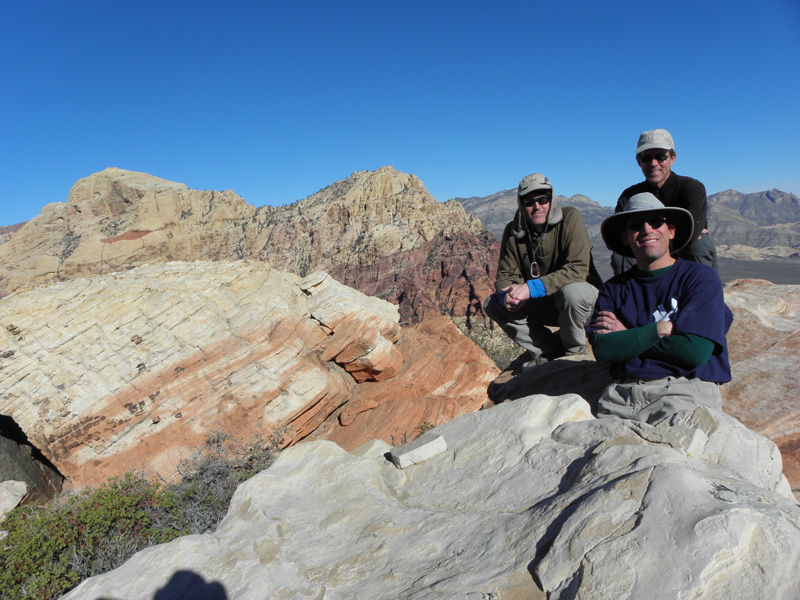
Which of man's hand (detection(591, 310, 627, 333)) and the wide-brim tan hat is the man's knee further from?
man's hand (detection(591, 310, 627, 333))

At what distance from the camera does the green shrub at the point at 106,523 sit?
6234 millimetres

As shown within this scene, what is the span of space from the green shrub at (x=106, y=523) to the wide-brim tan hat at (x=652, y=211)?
6.49 metres

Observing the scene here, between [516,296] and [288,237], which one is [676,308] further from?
[288,237]

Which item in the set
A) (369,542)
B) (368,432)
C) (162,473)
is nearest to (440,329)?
(368,432)

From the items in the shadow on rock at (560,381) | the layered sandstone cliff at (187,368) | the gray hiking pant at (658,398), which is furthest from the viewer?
the layered sandstone cliff at (187,368)

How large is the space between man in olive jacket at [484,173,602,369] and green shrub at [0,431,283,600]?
545cm

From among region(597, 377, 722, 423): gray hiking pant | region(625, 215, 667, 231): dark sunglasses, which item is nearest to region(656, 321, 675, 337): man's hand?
region(597, 377, 722, 423): gray hiking pant

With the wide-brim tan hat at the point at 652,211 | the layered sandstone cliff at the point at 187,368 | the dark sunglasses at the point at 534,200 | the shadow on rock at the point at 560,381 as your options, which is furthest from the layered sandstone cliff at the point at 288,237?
the wide-brim tan hat at the point at 652,211

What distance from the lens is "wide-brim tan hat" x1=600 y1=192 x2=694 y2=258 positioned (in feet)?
11.2

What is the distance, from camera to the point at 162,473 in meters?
9.59

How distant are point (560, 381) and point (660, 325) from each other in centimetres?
256

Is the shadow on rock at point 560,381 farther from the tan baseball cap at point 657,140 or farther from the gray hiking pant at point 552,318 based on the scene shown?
the tan baseball cap at point 657,140

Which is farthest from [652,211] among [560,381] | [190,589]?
[190,589]

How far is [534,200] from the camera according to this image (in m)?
4.92
